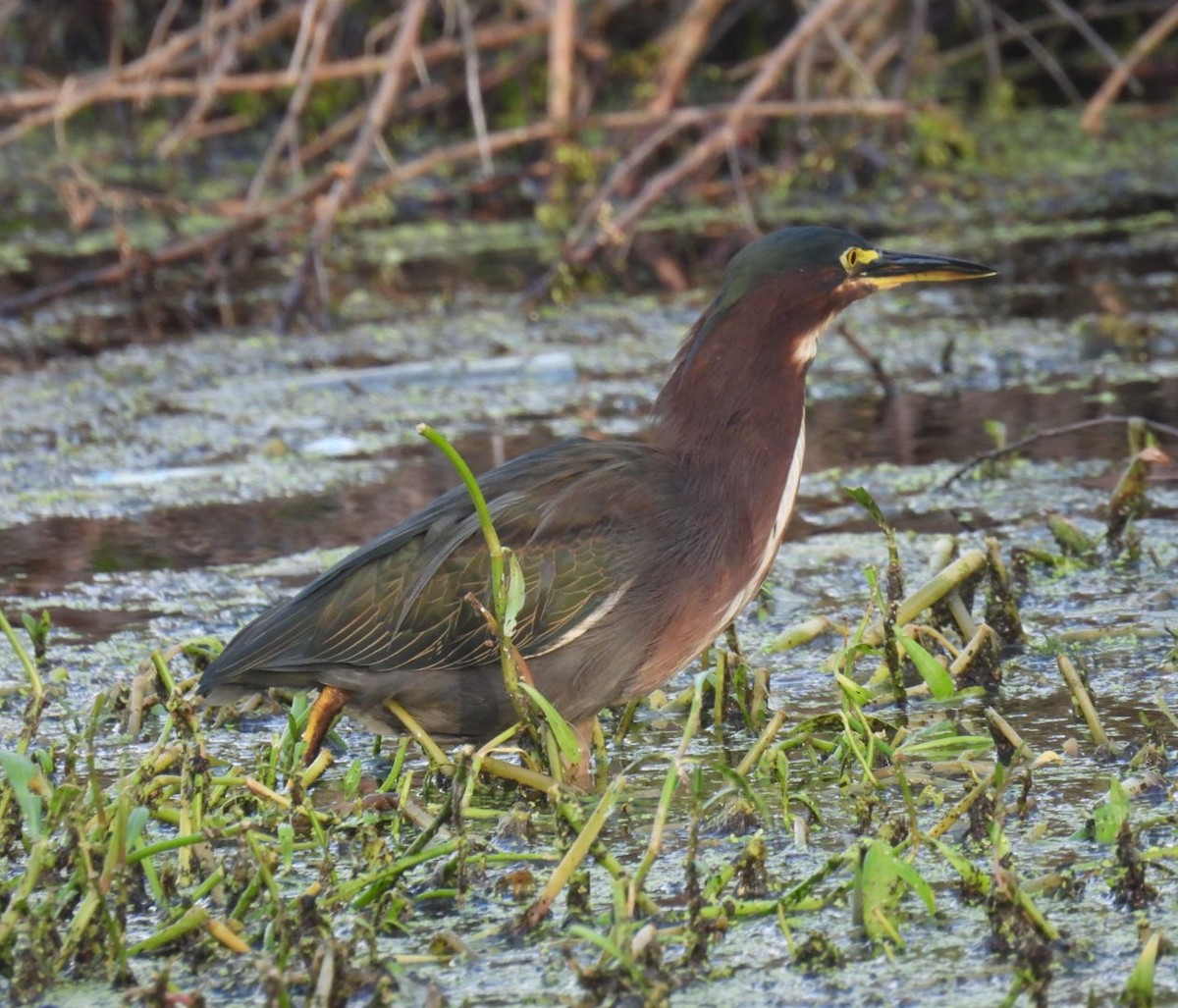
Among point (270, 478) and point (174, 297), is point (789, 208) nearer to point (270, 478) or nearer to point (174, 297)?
point (174, 297)

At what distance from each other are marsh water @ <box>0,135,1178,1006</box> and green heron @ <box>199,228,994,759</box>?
23cm

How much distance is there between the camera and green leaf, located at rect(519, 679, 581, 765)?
3.17 meters

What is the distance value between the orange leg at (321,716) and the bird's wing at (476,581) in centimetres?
7

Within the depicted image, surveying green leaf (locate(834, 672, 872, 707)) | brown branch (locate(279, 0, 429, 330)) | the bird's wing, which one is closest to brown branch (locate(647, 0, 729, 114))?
brown branch (locate(279, 0, 429, 330))

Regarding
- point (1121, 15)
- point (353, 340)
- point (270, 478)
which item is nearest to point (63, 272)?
point (353, 340)

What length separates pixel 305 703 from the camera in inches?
145

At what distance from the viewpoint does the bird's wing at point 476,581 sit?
3705 millimetres

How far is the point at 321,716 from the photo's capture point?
12.5ft

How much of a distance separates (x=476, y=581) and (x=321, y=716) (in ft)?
1.26

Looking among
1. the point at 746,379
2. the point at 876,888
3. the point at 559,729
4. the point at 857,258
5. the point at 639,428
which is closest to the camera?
the point at 876,888

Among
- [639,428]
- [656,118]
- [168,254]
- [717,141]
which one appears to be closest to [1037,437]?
[639,428]

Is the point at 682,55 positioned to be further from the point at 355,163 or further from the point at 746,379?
the point at 746,379

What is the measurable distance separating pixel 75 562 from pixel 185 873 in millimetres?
2417

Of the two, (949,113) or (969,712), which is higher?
(949,113)
